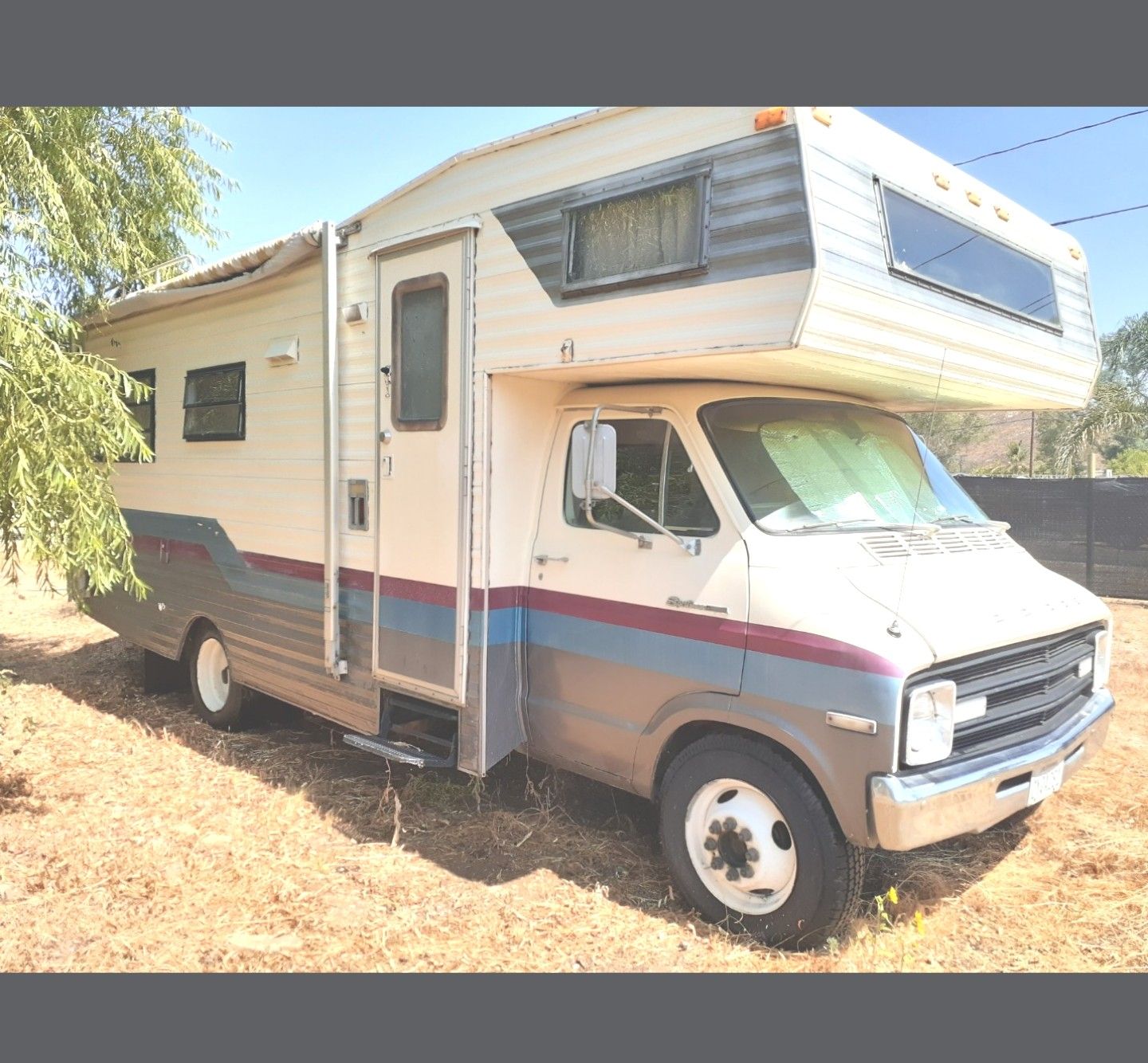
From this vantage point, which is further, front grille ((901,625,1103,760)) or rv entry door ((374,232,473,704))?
rv entry door ((374,232,473,704))

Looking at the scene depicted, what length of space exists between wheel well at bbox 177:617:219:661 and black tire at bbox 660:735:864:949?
426 centimetres

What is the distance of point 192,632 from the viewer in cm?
701

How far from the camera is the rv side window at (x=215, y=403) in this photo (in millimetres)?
6258

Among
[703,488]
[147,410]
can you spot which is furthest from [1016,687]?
[147,410]

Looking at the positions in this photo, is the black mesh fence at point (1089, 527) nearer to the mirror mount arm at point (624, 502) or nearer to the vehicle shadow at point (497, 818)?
the vehicle shadow at point (497, 818)

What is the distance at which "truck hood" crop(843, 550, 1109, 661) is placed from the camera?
11.5ft

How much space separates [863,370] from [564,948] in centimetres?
266

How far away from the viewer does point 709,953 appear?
11.9ft

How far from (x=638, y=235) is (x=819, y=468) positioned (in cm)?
129

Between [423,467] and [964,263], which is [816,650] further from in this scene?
[423,467]

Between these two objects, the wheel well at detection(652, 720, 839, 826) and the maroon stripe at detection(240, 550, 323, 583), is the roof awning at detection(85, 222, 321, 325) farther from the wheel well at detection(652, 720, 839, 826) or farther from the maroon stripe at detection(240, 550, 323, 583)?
the wheel well at detection(652, 720, 839, 826)

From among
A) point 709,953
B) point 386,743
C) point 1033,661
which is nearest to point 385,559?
point 386,743

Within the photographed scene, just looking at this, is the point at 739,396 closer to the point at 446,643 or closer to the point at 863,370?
the point at 863,370

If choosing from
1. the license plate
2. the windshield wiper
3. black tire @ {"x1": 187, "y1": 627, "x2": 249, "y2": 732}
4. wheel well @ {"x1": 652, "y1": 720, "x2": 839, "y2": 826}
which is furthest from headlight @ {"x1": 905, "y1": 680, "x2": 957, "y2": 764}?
black tire @ {"x1": 187, "y1": 627, "x2": 249, "y2": 732}
